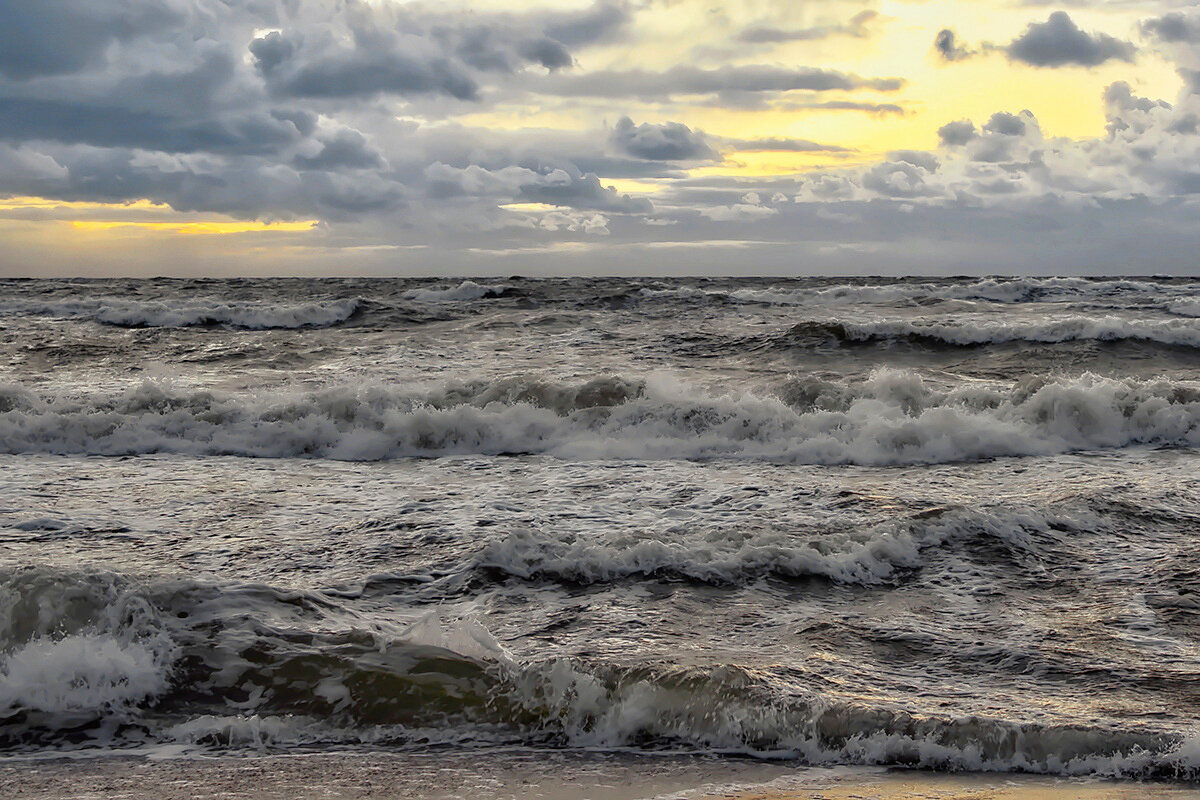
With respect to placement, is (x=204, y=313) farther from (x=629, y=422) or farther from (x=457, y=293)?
(x=629, y=422)

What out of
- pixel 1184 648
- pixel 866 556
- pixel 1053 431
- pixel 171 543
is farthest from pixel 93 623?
pixel 1053 431

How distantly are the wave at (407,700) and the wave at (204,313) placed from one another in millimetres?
17535

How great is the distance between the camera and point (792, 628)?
15.5 ft

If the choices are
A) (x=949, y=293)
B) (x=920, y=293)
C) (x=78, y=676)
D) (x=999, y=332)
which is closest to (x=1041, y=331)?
(x=999, y=332)

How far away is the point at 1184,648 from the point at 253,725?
13.6 ft

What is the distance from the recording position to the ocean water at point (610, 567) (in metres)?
3.85

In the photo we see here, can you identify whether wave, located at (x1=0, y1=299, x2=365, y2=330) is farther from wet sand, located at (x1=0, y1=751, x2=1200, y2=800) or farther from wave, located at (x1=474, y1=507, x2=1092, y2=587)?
wet sand, located at (x1=0, y1=751, x2=1200, y2=800)

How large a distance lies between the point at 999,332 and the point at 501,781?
624 inches

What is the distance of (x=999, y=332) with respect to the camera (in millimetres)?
17141

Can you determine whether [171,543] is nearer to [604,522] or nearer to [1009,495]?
[604,522]

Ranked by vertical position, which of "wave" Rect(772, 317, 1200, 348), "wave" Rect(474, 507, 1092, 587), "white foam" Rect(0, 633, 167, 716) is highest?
"wave" Rect(772, 317, 1200, 348)

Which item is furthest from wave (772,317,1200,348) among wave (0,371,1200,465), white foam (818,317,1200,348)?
wave (0,371,1200,465)

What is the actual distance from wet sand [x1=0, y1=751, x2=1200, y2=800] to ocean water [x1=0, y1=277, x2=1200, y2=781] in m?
0.11

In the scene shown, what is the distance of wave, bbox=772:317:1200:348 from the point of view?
16.5 metres
